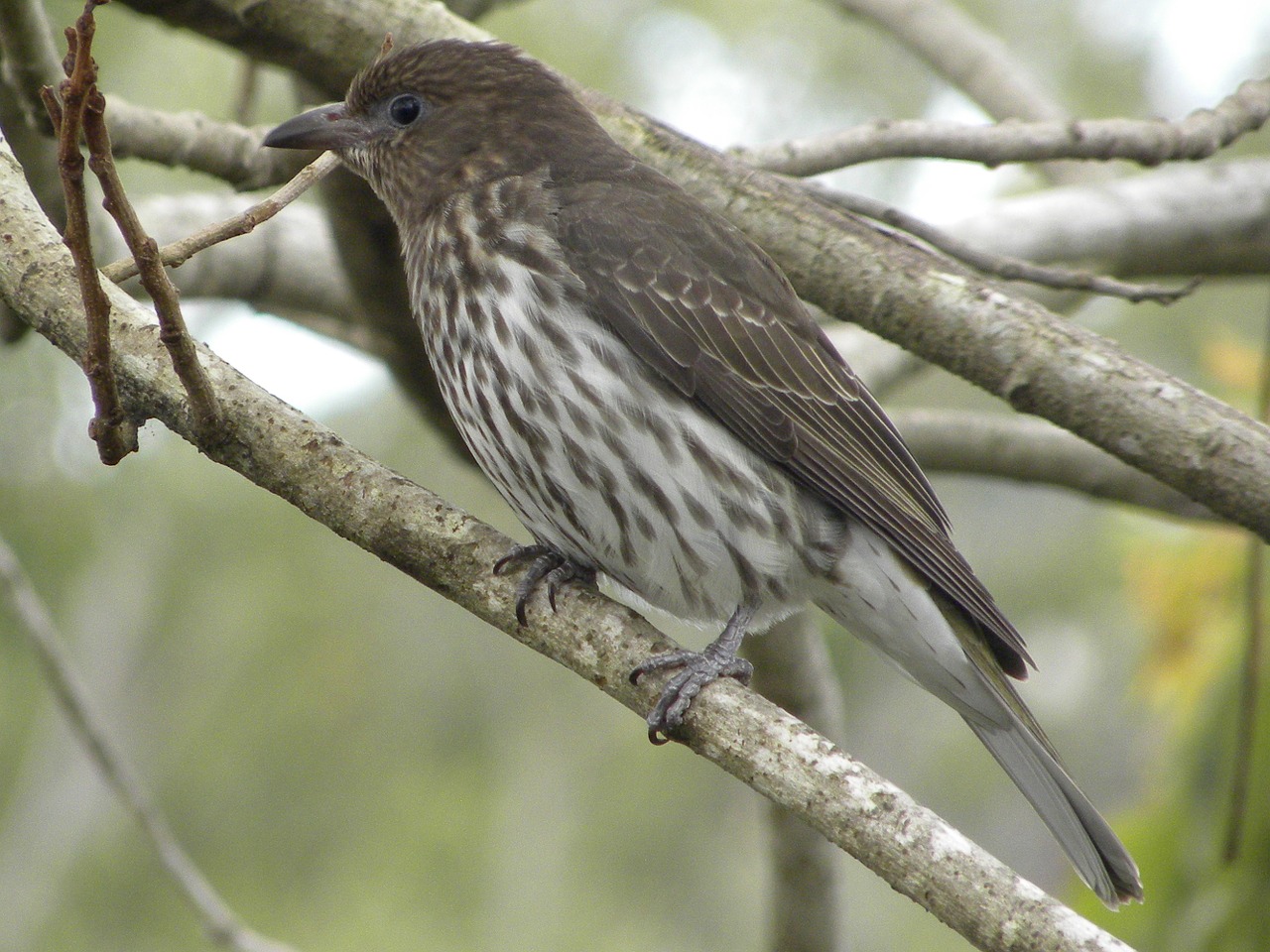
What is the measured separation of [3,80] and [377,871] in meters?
6.05

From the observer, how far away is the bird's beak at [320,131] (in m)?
3.44

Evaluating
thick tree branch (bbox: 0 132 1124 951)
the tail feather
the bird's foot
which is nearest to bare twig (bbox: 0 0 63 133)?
thick tree branch (bbox: 0 132 1124 951)

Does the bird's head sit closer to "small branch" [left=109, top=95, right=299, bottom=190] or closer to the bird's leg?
"small branch" [left=109, top=95, right=299, bottom=190]

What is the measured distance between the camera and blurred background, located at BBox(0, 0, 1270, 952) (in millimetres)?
8273

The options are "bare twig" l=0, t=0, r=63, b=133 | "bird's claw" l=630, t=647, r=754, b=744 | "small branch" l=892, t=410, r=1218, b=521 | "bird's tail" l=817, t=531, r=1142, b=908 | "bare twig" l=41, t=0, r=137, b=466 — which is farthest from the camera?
"small branch" l=892, t=410, r=1218, b=521

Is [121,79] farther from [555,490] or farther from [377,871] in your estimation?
[555,490]

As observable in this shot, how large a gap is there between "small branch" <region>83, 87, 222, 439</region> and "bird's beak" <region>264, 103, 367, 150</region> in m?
1.14

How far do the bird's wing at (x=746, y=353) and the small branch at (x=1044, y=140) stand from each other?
35 cm

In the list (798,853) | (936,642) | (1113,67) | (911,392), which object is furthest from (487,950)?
(1113,67)

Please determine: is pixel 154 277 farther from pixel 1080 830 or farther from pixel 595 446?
pixel 1080 830

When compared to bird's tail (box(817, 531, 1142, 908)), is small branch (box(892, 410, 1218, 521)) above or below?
above

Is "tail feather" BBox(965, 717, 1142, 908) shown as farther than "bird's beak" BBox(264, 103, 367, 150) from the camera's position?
No

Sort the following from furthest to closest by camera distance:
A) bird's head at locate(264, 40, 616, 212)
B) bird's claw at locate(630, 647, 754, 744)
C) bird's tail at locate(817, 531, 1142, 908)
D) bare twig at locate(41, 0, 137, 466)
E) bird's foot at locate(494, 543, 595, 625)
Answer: bird's head at locate(264, 40, 616, 212), bird's tail at locate(817, 531, 1142, 908), bird's foot at locate(494, 543, 595, 625), bird's claw at locate(630, 647, 754, 744), bare twig at locate(41, 0, 137, 466)

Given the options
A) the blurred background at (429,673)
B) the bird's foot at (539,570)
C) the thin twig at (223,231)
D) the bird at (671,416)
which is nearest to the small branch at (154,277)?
the thin twig at (223,231)
